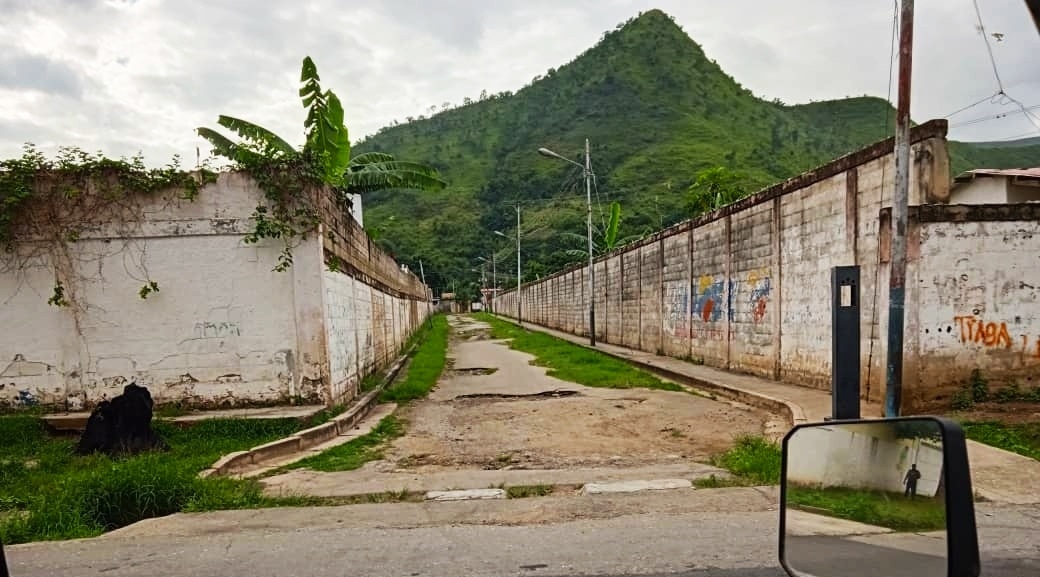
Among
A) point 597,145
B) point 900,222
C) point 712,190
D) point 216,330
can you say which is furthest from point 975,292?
point 597,145

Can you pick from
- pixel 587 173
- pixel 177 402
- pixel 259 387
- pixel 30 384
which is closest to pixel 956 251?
pixel 259 387

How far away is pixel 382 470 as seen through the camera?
7145mm

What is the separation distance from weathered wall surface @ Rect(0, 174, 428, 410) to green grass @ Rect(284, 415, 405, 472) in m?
1.28

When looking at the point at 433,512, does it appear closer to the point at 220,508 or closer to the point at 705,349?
the point at 220,508

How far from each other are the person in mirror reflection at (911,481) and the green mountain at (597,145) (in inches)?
1825

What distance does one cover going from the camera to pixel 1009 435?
288 inches

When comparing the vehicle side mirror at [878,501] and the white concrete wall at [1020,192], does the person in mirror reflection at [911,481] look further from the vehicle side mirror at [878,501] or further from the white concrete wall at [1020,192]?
the white concrete wall at [1020,192]

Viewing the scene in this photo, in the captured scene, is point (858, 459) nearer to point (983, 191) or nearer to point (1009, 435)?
point (1009, 435)

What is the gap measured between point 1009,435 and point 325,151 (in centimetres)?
1114

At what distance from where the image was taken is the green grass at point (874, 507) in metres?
1.75

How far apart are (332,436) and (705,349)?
10379 mm

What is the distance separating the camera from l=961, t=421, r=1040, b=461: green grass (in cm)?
685

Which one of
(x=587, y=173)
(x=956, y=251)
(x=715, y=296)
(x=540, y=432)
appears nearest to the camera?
(x=956, y=251)

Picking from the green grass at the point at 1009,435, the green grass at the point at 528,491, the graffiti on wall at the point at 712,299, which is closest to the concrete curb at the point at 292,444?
the green grass at the point at 528,491
